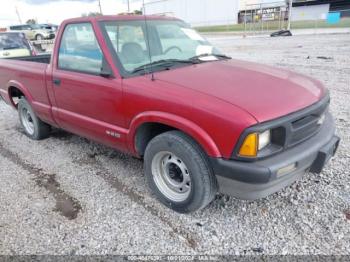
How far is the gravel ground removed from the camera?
259cm

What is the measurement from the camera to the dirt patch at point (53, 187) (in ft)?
10.2

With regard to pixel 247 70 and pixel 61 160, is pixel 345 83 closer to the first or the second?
pixel 247 70

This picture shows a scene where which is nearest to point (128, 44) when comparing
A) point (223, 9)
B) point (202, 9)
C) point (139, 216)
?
point (139, 216)

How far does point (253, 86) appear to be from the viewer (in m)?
2.79

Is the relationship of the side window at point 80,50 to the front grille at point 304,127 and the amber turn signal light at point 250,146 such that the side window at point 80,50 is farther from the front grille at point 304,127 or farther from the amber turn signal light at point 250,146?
the front grille at point 304,127

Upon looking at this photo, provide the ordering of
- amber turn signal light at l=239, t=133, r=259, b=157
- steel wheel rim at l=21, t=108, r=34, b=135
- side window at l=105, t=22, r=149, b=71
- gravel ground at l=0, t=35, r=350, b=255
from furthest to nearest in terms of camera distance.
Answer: steel wheel rim at l=21, t=108, r=34, b=135, side window at l=105, t=22, r=149, b=71, gravel ground at l=0, t=35, r=350, b=255, amber turn signal light at l=239, t=133, r=259, b=157

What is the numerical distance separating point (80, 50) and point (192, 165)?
2003 mm

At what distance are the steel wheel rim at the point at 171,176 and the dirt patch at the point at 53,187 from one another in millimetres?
850

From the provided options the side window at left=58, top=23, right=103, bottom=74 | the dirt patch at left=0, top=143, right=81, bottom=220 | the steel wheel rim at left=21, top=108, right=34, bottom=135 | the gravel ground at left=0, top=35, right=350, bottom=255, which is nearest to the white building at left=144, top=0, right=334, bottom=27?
the steel wheel rim at left=21, top=108, right=34, bottom=135

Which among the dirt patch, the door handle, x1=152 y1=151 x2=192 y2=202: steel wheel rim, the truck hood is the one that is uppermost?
the truck hood

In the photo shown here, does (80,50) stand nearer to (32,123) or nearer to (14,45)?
(32,123)

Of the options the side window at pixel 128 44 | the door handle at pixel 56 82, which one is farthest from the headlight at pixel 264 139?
the door handle at pixel 56 82

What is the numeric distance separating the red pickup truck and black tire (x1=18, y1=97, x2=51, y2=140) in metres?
0.74

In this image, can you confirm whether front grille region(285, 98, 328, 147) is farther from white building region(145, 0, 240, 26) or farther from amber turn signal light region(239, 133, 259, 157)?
white building region(145, 0, 240, 26)
